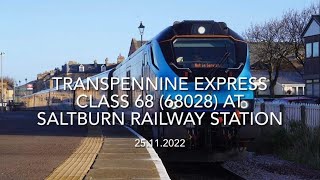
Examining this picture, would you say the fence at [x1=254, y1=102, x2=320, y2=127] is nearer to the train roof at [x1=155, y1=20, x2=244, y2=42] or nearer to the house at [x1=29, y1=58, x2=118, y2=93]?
the train roof at [x1=155, y1=20, x2=244, y2=42]

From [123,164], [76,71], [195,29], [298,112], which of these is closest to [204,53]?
[195,29]

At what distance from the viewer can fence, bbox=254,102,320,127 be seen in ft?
64.5

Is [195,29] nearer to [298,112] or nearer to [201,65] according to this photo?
[201,65]

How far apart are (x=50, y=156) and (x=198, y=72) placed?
14.3ft

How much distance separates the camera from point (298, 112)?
2134 cm

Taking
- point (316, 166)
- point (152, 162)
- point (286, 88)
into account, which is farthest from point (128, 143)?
point (286, 88)

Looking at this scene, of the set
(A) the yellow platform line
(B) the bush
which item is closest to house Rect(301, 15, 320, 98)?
(B) the bush

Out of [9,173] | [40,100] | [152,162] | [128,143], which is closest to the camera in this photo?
[9,173]

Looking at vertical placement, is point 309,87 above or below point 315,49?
below

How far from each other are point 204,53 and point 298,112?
8874 millimetres

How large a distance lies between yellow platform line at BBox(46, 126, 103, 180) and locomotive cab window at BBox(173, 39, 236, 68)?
10.5ft

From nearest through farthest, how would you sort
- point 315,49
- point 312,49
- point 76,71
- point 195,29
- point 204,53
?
point 204,53
point 195,29
point 315,49
point 312,49
point 76,71

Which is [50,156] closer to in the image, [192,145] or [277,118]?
[192,145]

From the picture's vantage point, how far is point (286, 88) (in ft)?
230
